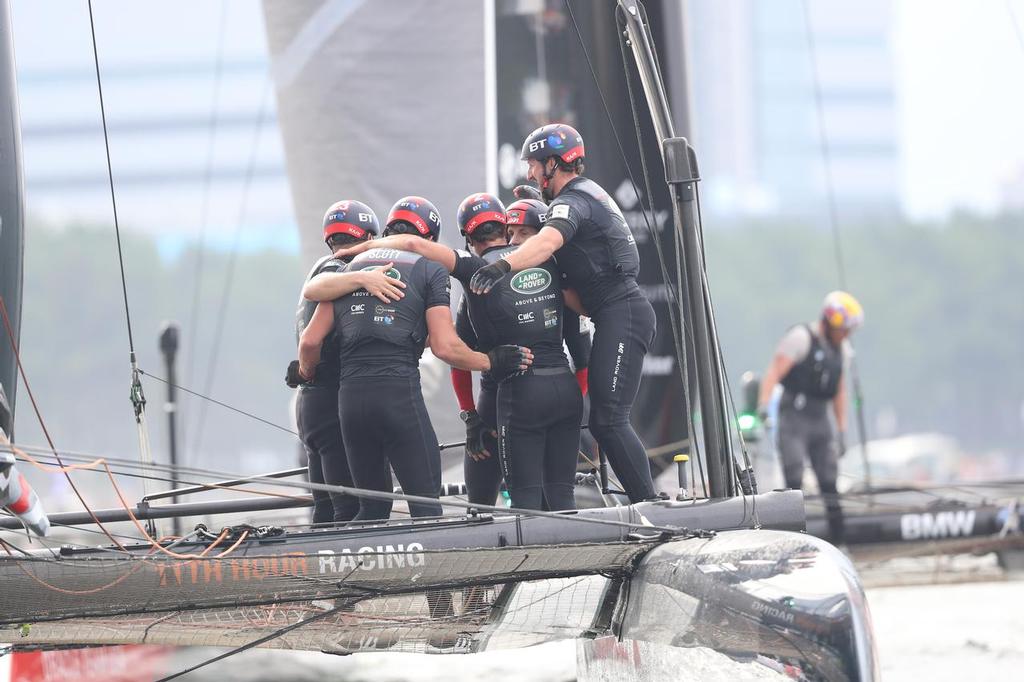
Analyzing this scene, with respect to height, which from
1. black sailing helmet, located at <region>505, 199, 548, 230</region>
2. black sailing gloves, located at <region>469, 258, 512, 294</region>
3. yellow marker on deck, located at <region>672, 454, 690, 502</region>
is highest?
black sailing helmet, located at <region>505, 199, 548, 230</region>

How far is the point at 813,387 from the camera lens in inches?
354

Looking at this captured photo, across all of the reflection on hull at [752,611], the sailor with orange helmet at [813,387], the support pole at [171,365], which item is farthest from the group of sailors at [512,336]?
the sailor with orange helmet at [813,387]

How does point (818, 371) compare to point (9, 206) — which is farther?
point (818, 371)

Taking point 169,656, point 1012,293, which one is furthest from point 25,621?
point 1012,293

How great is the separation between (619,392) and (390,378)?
2.29ft

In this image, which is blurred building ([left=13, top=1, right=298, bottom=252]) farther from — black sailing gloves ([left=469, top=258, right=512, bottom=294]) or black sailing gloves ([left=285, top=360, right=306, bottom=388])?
black sailing gloves ([left=469, top=258, right=512, bottom=294])

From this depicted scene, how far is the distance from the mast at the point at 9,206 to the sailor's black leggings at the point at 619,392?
77.1 inches

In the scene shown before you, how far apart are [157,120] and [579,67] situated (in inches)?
1686

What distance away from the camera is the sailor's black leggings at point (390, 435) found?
14.7ft

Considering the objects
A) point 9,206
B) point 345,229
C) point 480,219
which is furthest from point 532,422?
point 9,206

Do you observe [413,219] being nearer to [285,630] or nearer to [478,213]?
[478,213]

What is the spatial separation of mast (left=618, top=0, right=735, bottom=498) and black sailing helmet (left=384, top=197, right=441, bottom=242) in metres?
0.89

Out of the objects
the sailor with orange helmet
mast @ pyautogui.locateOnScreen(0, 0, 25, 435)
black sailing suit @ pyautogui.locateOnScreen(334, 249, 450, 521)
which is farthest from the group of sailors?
the sailor with orange helmet

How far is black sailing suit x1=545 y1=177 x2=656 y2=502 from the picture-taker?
14.9 feet
